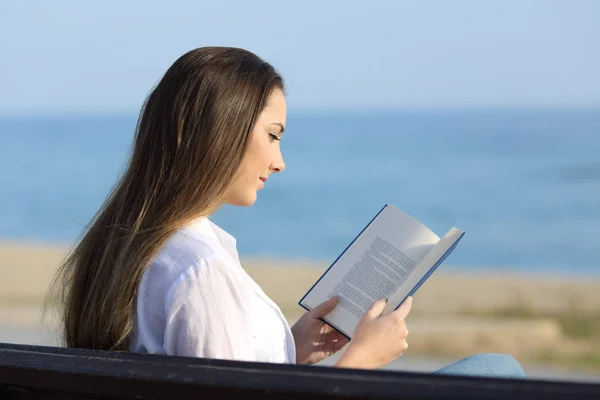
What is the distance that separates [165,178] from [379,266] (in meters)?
0.54

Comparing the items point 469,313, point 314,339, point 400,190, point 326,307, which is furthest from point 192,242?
point 400,190

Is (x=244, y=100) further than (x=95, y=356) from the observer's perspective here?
Yes

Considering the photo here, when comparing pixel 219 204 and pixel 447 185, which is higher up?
pixel 219 204

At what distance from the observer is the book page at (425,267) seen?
2.16 meters

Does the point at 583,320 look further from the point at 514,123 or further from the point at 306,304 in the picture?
the point at 514,123

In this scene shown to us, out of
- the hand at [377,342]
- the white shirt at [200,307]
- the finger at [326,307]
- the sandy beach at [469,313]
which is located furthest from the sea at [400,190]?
the white shirt at [200,307]

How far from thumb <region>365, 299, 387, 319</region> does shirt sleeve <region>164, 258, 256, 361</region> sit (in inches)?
12.6

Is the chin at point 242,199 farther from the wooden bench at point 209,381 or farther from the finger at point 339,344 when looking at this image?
the wooden bench at point 209,381

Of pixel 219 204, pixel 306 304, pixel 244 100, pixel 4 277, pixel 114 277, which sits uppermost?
pixel 244 100

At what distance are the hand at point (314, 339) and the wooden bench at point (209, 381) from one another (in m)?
1.04

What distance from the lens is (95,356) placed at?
4.69 ft

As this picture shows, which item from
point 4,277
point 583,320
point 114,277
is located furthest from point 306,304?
point 4,277

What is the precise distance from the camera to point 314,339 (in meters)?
2.48

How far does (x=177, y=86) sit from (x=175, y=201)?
0.26 m
